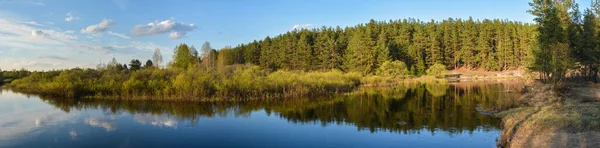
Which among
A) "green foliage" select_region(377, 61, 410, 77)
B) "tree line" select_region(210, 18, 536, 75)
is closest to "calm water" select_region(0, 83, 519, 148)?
"green foliage" select_region(377, 61, 410, 77)

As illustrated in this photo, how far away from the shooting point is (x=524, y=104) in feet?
73.4

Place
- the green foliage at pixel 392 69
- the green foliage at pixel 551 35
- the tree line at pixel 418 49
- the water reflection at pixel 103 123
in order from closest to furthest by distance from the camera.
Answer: the water reflection at pixel 103 123, the green foliage at pixel 551 35, the green foliage at pixel 392 69, the tree line at pixel 418 49

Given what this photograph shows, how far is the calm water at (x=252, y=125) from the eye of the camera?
1534 cm

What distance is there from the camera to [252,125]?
1948 centimetres

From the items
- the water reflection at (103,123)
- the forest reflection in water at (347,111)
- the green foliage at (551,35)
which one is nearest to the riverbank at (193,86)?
the forest reflection in water at (347,111)

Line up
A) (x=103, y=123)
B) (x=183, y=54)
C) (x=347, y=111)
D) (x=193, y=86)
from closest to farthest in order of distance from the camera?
1. (x=103, y=123)
2. (x=347, y=111)
3. (x=193, y=86)
4. (x=183, y=54)

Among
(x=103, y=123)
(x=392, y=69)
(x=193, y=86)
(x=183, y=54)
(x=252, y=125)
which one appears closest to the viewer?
(x=252, y=125)

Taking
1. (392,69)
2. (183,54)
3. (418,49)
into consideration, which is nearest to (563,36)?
(392,69)

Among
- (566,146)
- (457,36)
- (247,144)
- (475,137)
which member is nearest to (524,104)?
(475,137)

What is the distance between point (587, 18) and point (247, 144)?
1521 inches

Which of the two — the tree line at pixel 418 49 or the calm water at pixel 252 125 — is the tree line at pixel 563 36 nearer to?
the calm water at pixel 252 125

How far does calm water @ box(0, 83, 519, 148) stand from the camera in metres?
15.3

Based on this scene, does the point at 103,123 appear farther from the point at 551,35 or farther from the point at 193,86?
the point at 551,35

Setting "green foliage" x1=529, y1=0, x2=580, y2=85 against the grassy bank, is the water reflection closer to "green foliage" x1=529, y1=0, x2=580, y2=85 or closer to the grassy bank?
the grassy bank
